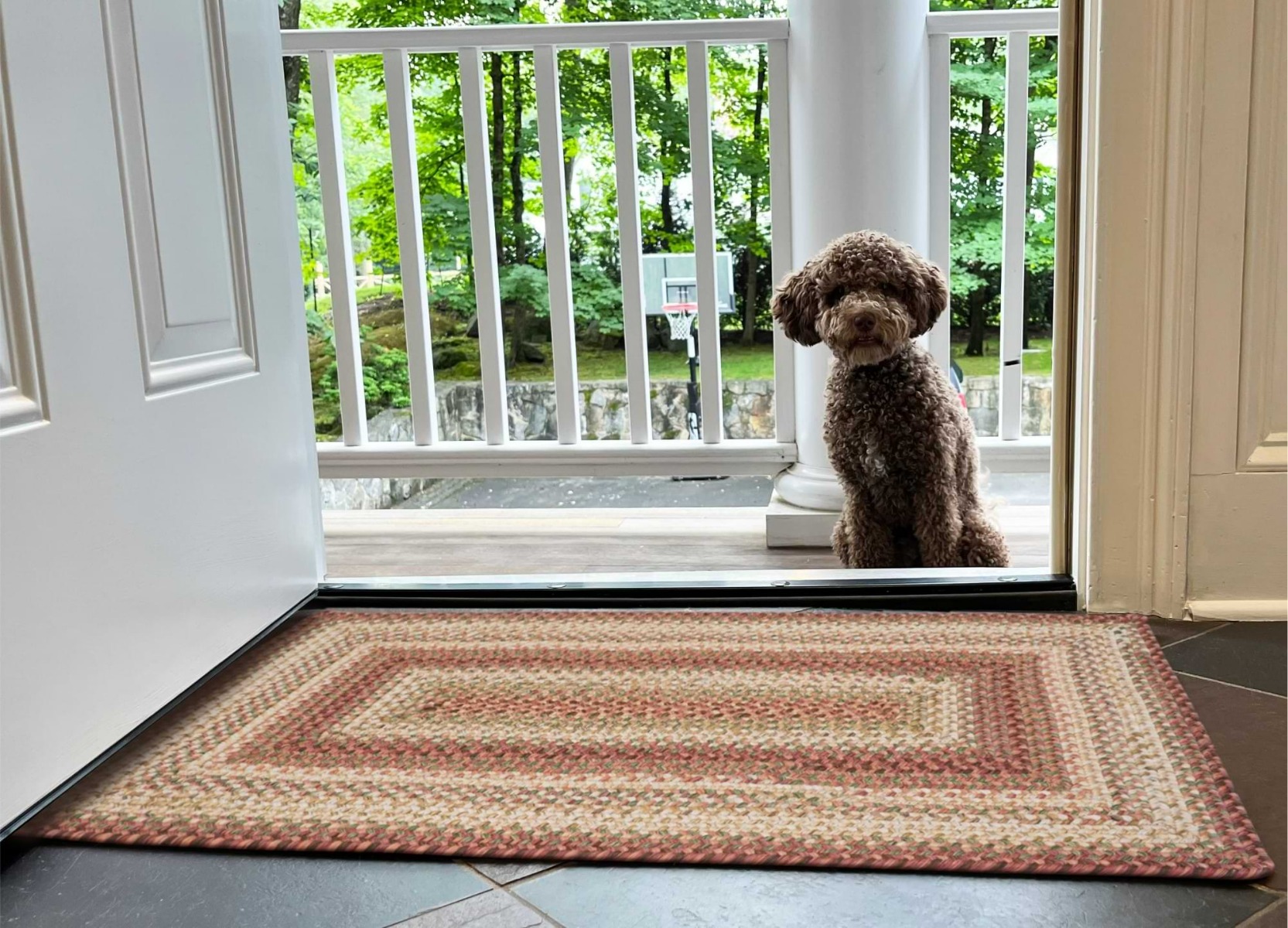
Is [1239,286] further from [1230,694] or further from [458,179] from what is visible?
[458,179]

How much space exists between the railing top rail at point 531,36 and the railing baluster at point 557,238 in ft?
0.17

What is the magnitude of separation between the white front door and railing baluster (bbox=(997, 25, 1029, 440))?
1.61 metres

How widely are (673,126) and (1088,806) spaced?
624cm

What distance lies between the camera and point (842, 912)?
Result: 2.43 ft

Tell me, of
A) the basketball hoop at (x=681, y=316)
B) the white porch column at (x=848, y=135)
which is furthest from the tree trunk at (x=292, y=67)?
the white porch column at (x=848, y=135)

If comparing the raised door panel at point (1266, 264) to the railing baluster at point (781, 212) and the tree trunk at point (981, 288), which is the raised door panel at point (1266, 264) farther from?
the tree trunk at point (981, 288)

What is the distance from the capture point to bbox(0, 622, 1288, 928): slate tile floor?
734 millimetres

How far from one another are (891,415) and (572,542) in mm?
826

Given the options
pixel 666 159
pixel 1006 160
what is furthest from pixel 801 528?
pixel 666 159

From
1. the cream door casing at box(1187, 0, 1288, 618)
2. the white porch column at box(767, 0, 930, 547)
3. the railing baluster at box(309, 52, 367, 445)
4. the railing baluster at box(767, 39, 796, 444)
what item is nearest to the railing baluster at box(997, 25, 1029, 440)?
the white porch column at box(767, 0, 930, 547)

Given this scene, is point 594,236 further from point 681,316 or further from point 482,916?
point 482,916

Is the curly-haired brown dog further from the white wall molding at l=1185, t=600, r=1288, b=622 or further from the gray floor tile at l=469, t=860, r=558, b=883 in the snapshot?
the gray floor tile at l=469, t=860, r=558, b=883

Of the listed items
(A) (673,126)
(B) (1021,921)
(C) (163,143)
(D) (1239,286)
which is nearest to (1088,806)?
(B) (1021,921)

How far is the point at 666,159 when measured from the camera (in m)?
6.68
